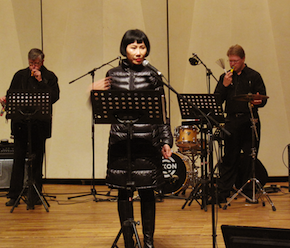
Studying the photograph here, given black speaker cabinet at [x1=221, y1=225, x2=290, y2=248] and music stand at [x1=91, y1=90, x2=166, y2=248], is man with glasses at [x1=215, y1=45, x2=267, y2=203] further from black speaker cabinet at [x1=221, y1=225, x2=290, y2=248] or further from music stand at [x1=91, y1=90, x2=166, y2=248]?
black speaker cabinet at [x1=221, y1=225, x2=290, y2=248]

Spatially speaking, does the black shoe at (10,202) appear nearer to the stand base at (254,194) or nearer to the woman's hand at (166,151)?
the stand base at (254,194)

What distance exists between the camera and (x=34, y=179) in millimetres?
5355

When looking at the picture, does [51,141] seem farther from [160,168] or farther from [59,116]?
[160,168]

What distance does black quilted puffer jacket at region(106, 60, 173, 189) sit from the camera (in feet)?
9.82

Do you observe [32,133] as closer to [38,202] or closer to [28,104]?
[28,104]

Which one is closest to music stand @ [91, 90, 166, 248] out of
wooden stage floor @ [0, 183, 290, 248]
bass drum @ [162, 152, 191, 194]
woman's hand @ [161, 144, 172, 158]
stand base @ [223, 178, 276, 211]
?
woman's hand @ [161, 144, 172, 158]

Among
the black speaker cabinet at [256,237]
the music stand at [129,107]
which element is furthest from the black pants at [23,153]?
the black speaker cabinet at [256,237]

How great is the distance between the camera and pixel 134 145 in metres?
3.02

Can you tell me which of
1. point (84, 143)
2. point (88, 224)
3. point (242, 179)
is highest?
point (84, 143)

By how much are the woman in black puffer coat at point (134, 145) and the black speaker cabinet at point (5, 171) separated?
3.59 m

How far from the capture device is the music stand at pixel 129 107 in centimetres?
275

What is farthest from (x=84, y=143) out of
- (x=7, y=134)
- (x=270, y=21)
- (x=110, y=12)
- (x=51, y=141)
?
(x=270, y=21)

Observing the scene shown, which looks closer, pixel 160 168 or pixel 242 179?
pixel 160 168

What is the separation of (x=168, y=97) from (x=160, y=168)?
13.1 feet
